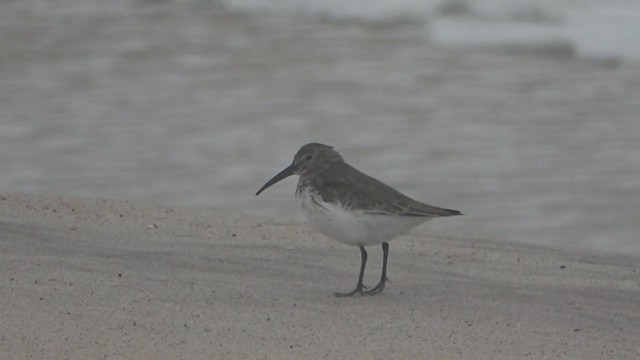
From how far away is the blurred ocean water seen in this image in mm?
8219

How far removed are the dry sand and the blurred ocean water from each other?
93 cm

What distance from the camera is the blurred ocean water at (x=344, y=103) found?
822 centimetres

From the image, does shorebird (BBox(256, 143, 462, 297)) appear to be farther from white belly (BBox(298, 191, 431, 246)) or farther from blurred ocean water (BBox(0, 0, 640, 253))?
blurred ocean water (BBox(0, 0, 640, 253))

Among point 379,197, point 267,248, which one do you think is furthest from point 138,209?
point 379,197

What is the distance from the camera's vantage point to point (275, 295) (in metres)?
5.55

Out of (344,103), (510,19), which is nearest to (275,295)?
(344,103)

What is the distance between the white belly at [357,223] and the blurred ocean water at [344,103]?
1.73 meters

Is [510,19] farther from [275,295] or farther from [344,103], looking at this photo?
[275,295]

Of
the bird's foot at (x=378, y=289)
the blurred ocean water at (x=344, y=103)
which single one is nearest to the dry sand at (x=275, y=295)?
the bird's foot at (x=378, y=289)

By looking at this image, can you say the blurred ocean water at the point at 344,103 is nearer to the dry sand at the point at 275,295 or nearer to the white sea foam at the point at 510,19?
the white sea foam at the point at 510,19

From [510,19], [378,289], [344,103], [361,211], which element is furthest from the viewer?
[510,19]

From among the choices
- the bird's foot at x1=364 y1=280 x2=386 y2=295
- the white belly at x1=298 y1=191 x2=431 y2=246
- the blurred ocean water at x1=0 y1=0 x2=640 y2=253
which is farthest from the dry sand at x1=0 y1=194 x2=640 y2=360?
the blurred ocean water at x1=0 y1=0 x2=640 y2=253

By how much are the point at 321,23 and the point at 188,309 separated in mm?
8414

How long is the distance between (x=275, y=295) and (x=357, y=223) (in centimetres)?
41
